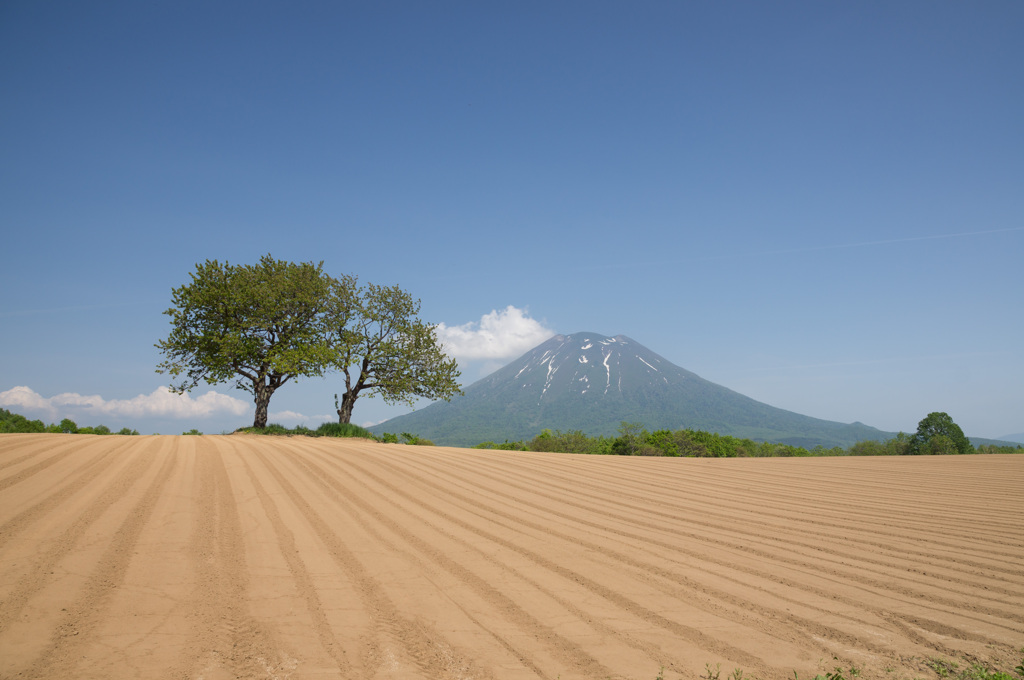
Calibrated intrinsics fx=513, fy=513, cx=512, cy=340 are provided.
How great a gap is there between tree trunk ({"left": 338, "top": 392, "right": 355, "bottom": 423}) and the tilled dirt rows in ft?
54.1

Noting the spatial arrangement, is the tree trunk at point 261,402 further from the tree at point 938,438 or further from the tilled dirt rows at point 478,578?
the tree at point 938,438

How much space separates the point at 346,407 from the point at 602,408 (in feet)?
481

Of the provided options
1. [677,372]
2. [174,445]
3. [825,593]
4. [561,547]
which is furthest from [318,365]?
[677,372]

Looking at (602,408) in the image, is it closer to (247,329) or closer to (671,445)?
(671,445)

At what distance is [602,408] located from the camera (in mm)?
165375

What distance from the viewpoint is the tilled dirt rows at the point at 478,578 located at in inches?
120

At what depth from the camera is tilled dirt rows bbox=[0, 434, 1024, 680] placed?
10.0 feet

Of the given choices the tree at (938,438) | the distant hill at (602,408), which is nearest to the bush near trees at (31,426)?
the tree at (938,438)

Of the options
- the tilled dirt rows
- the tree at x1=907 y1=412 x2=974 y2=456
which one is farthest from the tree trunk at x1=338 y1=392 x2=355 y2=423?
the tree at x1=907 y1=412 x2=974 y2=456

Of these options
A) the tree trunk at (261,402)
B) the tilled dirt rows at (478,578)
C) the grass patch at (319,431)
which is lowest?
the tilled dirt rows at (478,578)

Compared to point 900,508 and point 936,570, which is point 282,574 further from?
point 900,508

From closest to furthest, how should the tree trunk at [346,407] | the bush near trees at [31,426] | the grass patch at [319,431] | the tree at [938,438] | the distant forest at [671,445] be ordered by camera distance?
the bush near trees at [31,426]
the grass patch at [319,431]
the distant forest at [671,445]
the tree trunk at [346,407]
the tree at [938,438]

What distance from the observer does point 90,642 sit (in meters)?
2.96

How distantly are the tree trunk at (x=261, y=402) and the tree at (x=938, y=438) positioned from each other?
1312 inches
